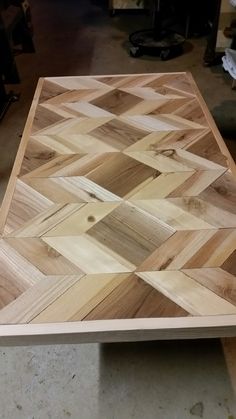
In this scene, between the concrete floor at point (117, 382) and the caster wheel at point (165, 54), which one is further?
the caster wheel at point (165, 54)

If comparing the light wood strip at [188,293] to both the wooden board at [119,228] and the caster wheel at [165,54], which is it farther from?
the caster wheel at [165,54]

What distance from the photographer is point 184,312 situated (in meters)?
0.59

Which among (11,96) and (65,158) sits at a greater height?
(65,158)

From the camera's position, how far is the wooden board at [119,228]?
586 millimetres

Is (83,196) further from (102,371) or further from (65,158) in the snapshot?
(102,371)

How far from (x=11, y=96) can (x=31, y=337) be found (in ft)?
5.89

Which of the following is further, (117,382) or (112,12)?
(112,12)

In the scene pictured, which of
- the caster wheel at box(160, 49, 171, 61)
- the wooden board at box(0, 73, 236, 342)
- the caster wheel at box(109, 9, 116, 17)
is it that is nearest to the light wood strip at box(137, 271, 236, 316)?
the wooden board at box(0, 73, 236, 342)

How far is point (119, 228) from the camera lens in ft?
2.44

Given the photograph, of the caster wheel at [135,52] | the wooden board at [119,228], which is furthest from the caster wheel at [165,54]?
the wooden board at [119,228]

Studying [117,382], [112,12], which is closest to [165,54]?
[112,12]

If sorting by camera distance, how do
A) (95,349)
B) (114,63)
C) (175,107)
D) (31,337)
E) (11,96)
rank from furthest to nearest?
(114,63) < (11,96) < (175,107) < (95,349) < (31,337)

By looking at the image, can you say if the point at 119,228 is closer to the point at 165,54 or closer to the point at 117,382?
the point at 117,382

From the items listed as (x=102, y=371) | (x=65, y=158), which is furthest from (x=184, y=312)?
(x=65, y=158)
